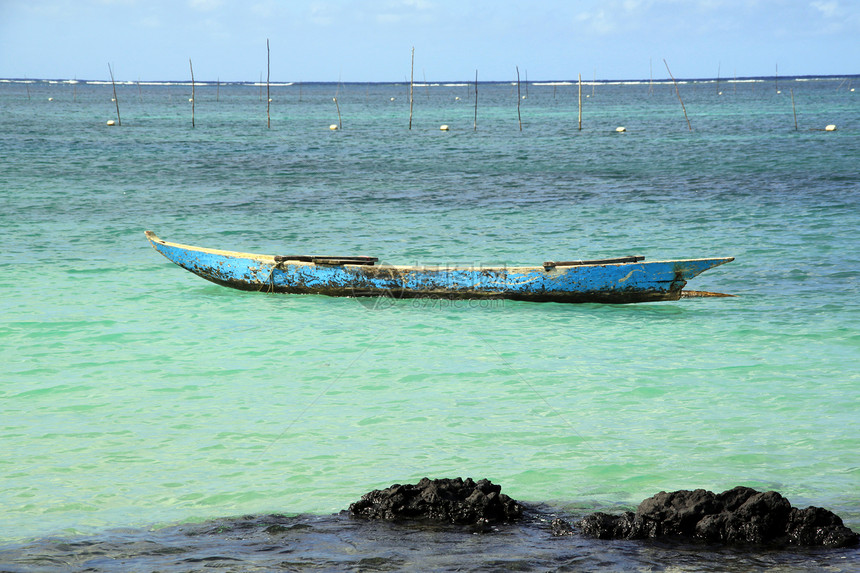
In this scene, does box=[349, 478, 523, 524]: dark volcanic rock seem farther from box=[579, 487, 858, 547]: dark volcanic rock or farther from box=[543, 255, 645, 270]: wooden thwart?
box=[543, 255, 645, 270]: wooden thwart

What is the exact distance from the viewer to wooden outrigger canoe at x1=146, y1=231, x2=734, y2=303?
10.6 metres

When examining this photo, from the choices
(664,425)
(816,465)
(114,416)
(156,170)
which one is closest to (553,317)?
(664,425)

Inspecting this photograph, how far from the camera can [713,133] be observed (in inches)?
1718

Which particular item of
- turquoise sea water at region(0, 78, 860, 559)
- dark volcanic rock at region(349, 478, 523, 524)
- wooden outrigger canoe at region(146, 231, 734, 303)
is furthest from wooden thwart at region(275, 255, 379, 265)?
dark volcanic rock at region(349, 478, 523, 524)

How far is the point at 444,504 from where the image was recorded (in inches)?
196

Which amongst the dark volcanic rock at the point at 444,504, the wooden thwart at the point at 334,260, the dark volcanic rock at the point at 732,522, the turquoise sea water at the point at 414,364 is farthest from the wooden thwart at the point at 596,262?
the dark volcanic rock at the point at 732,522

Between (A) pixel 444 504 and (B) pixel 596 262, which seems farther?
(B) pixel 596 262

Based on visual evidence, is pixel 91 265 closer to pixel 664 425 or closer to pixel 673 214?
pixel 664 425

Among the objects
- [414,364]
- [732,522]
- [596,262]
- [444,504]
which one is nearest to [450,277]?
[596,262]

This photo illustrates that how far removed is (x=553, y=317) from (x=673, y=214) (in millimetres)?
9587

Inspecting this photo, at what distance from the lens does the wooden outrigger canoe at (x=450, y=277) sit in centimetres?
1056

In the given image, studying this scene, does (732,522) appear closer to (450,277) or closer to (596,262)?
(596,262)

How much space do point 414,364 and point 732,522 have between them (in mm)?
4731

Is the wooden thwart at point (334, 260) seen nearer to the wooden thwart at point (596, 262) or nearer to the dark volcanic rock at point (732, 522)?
the wooden thwart at point (596, 262)
